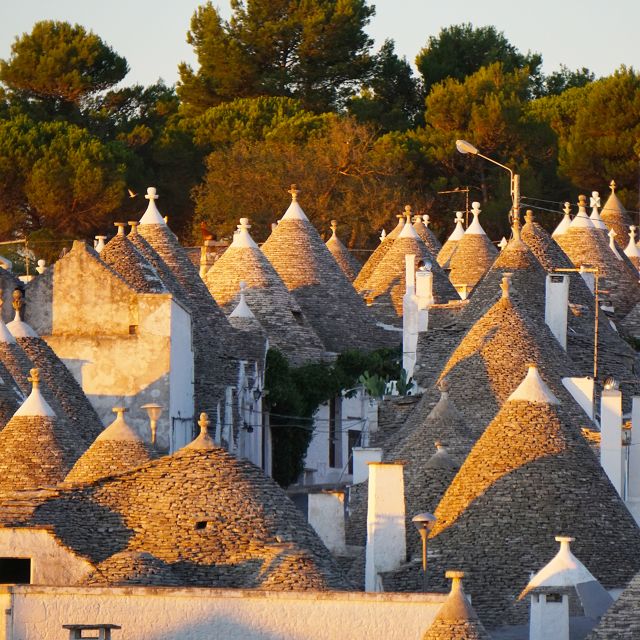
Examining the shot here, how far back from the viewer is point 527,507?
30.7m

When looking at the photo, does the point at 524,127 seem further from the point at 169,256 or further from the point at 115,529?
the point at 115,529

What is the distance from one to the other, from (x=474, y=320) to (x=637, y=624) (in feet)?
59.9

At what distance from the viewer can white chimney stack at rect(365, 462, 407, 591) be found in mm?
30219

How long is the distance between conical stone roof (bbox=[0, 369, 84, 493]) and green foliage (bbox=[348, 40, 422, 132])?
46.3 metres

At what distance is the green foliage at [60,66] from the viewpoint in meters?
73.4

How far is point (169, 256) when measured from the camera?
4738 cm

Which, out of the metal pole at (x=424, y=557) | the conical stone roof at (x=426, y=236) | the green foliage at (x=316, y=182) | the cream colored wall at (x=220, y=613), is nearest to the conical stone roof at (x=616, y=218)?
the conical stone roof at (x=426, y=236)

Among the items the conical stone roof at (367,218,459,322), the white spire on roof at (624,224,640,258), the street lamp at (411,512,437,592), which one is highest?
the white spire on roof at (624,224,640,258)

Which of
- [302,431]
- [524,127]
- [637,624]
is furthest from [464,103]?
[637,624]

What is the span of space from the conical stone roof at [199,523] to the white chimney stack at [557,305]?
1444 cm

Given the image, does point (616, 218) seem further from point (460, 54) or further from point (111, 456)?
point (111, 456)

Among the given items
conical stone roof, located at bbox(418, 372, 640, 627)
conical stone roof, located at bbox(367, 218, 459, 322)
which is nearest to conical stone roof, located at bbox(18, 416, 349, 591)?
conical stone roof, located at bbox(418, 372, 640, 627)

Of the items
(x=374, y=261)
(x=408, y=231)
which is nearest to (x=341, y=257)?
(x=374, y=261)

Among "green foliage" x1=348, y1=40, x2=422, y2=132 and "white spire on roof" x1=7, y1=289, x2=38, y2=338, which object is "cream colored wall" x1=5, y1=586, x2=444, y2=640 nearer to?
"white spire on roof" x1=7, y1=289, x2=38, y2=338
